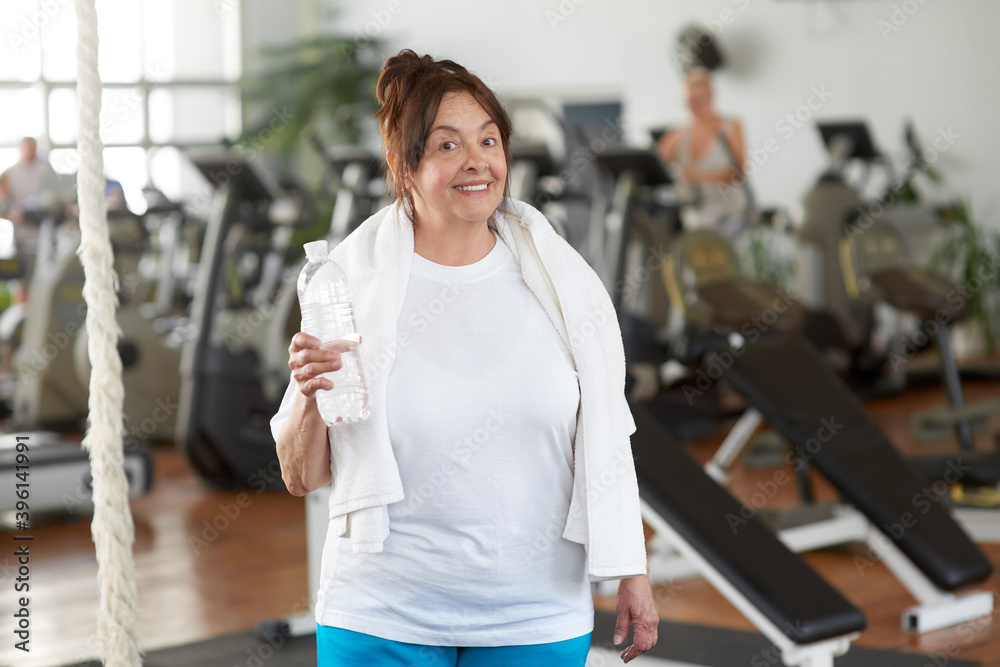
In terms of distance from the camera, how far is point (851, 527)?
3.15m

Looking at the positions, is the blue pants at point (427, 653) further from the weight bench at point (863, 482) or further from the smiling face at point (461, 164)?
the weight bench at point (863, 482)

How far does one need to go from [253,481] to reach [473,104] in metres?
3.60

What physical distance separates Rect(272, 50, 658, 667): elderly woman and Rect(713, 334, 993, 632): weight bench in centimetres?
168

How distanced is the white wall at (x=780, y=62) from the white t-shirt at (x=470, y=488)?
6.63 metres

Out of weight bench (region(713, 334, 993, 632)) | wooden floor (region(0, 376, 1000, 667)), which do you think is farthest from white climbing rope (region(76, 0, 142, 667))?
weight bench (region(713, 334, 993, 632))

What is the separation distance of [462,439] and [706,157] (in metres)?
5.19

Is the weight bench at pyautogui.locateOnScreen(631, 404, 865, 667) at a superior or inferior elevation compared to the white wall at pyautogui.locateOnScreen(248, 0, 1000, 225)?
inferior

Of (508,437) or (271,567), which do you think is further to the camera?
(271,567)

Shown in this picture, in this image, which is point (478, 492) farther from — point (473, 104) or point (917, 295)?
point (917, 295)

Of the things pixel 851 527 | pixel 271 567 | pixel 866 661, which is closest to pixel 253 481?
pixel 271 567

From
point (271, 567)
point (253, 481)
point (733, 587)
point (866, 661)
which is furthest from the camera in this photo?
point (253, 481)

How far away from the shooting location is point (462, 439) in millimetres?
1242

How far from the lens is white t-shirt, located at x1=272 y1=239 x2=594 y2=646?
124 centimetres

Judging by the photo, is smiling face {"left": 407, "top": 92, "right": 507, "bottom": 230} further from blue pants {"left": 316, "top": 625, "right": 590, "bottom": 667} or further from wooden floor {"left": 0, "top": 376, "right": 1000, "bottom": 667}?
wooden floor {"left": 0, "top": 376, "right": 1000, "bottom": 667}
